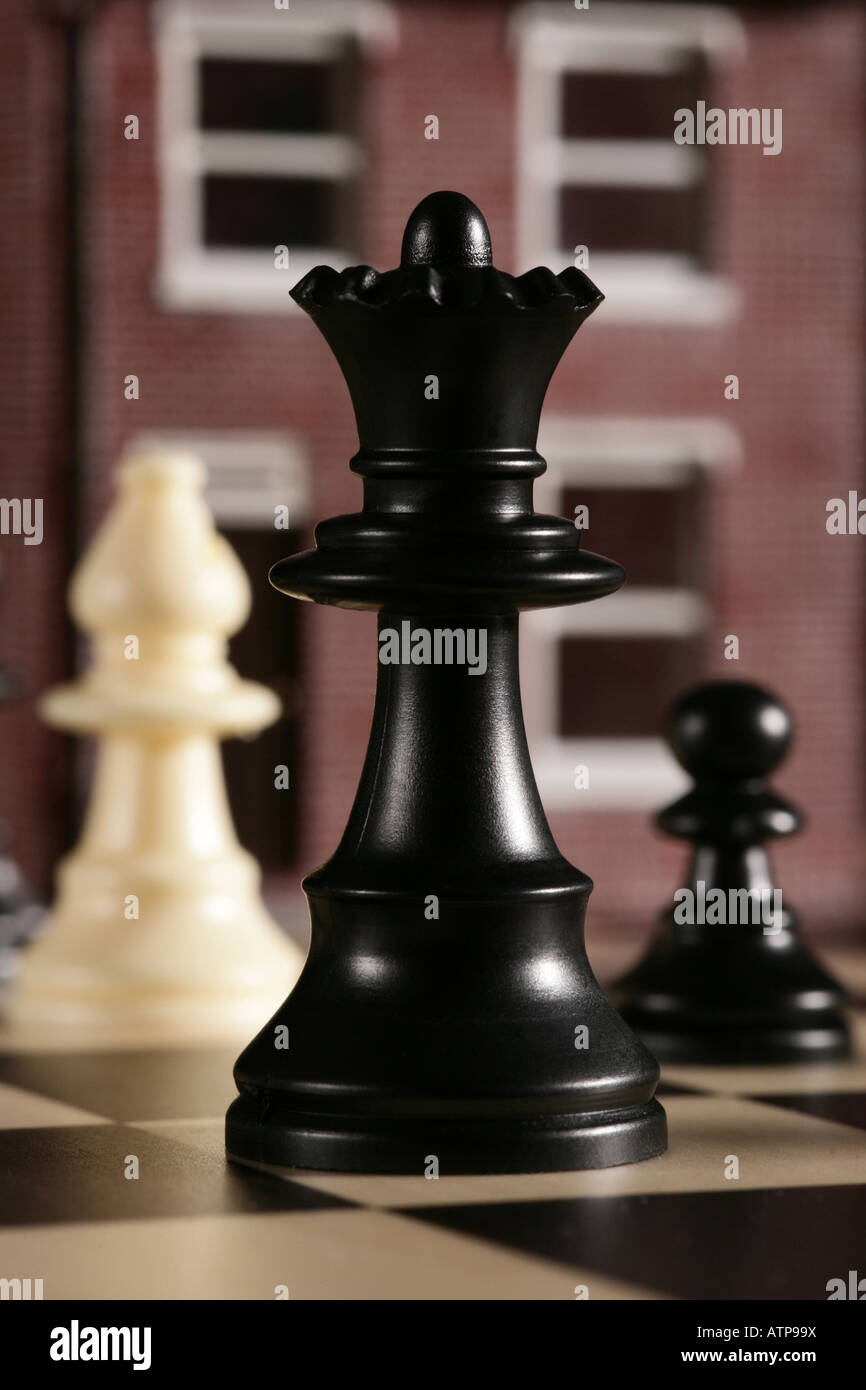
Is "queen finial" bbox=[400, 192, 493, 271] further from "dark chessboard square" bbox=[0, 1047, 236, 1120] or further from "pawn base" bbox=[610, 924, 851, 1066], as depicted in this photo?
"pawn base" bbox=[610, 924, 851, 1066]

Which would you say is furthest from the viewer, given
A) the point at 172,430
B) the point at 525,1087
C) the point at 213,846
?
the point at 172,430

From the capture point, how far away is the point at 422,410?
7.89 ft

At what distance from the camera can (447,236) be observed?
7.94 feet

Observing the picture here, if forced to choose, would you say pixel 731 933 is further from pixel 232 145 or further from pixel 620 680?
pixel 232 145

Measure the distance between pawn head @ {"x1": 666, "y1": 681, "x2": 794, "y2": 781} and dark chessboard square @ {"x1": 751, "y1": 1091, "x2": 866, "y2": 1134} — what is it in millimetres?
618

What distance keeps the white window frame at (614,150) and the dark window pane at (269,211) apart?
0.78 metres

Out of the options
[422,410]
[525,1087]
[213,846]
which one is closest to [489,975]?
[525,1087]

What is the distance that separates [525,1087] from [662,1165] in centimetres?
18

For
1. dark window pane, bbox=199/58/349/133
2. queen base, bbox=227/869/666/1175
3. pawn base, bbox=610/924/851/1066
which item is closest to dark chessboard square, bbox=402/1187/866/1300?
queen base, bbox=227/869/666/1175

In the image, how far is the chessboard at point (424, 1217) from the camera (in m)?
1.82

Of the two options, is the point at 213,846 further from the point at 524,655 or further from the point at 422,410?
the point at 524,655

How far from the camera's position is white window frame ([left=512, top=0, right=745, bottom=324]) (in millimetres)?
9078

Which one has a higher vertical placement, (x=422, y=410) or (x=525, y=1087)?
(x=422, y=410)

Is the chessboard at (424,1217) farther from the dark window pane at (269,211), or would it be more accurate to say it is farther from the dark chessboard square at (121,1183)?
the dark window pane at (269,211)
